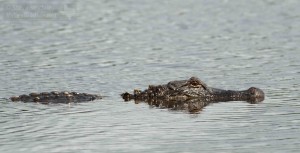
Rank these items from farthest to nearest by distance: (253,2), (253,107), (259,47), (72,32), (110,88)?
(253,2) → (72,32) → (259,47) → (110,88) → (253,107)

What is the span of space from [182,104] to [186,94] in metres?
0.51

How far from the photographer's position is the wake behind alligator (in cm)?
1880

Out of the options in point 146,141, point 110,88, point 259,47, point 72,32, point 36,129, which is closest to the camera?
point 146,141

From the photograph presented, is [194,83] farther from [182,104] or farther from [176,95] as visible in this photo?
[182,104]

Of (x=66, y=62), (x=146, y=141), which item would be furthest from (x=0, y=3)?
(x=146, y=141)

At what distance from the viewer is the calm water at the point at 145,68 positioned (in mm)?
14930

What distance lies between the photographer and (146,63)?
913 inches

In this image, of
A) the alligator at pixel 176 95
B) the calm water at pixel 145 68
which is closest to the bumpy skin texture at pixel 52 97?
the alligator at pixel 176 95

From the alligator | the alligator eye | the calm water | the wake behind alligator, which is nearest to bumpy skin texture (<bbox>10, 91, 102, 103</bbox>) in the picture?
the alligator

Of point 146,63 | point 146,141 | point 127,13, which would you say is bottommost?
point 146,141

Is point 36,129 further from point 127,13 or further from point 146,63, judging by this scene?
point 127,13

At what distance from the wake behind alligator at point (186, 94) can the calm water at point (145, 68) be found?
0.40m

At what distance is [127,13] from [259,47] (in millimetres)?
7347

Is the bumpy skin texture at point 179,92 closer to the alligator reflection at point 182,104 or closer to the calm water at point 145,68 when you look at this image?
the alligator reflection at point 182,104
